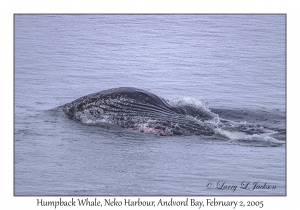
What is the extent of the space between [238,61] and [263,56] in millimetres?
1017

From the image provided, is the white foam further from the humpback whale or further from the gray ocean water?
the humpback whale

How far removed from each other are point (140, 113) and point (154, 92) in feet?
15.1

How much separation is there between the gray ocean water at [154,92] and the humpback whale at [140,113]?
1.32 feet

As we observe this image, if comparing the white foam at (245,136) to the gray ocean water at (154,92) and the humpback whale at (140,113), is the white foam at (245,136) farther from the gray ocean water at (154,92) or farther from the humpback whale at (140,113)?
the humpback whale at (140,113)

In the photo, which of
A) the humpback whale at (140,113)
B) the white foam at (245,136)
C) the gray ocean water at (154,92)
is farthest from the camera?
the humpback whale at (140,113)

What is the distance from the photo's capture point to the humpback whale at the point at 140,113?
1961 centimetres

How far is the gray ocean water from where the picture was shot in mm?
16312

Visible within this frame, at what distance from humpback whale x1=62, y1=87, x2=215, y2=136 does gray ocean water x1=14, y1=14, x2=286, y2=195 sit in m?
0.40

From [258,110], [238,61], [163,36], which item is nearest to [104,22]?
[163,36]

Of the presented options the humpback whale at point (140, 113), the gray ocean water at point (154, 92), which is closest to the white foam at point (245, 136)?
the gray ocean water at point (154, 92)

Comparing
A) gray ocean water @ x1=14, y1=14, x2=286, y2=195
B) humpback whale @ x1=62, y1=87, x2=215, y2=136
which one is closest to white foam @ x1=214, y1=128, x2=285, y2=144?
gray ocean water @ x1=14, y1=14, x2=286, y2=195

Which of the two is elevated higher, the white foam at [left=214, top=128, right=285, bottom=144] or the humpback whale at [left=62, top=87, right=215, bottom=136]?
the humpback whale at [left=62, top=87, right=215, bottom=136]

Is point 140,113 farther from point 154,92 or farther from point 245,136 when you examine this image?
point 154,92

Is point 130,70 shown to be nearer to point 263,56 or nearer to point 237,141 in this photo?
point 263,56
